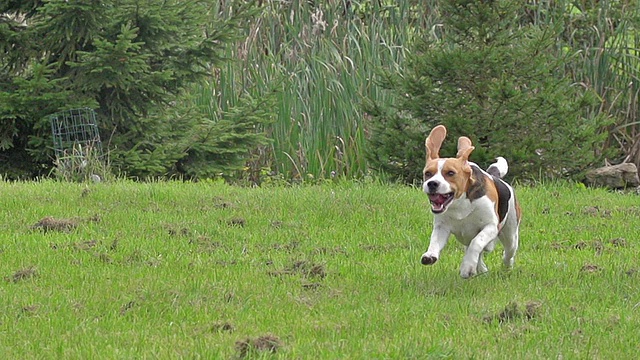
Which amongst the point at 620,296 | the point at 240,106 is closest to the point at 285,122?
the point at 240,106

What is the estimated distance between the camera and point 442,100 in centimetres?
1286

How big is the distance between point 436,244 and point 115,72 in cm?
698

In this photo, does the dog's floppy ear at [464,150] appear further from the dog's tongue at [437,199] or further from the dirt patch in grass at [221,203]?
the dirt patch in grass at [221,203]

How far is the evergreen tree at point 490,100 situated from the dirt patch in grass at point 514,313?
6.03m

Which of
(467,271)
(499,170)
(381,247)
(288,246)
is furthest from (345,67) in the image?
(467,271)

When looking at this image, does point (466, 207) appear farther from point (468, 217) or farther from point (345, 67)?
point (345, 67)

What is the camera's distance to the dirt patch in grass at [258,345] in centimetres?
545

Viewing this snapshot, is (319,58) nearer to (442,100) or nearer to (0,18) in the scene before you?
(442,100)

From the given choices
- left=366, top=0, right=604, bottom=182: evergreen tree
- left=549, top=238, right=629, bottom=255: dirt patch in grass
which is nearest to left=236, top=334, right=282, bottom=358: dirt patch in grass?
left=549, top=238, right=629, bottom=255: dirt patch in grass

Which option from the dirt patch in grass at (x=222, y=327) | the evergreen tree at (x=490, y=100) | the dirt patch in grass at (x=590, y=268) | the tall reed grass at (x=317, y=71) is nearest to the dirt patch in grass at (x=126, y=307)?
the dirt patch in grass at (x=222, y=327)

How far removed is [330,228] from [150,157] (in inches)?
180

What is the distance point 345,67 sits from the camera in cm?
1503

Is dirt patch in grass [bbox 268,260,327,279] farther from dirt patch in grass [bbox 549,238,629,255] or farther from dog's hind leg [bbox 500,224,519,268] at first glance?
dirt patch in grass [bbox 549,238,629,255]

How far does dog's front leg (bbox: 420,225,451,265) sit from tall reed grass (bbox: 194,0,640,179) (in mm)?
6397
